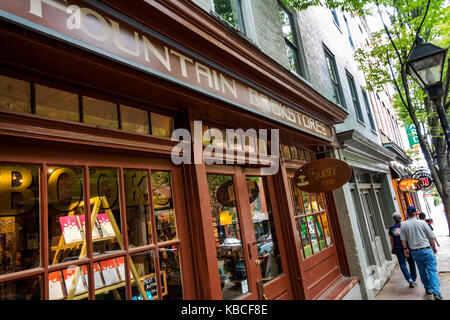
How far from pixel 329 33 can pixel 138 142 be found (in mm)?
8753

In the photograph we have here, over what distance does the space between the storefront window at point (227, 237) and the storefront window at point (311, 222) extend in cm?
165

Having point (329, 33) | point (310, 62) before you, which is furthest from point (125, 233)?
point (329, 33)

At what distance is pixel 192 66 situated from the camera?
2881 mm

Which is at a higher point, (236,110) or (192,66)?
(192,66)

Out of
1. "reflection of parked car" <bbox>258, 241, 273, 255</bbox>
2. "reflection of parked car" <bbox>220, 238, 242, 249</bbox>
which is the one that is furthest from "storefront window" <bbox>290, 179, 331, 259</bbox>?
"reflection of parked car" <bbox>220, 238, 242, 249</bbox>

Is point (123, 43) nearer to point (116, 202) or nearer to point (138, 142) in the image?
point (138, 142)

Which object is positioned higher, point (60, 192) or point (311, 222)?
point (60, 192)

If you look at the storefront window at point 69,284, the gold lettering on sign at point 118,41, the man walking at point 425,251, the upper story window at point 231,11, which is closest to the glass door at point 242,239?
the storefront window at point 69,284

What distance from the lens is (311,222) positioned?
5.46 m

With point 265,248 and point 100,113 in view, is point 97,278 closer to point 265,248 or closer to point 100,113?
point 100,113

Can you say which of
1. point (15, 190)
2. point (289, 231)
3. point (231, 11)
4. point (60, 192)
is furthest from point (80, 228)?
point (231, 11)

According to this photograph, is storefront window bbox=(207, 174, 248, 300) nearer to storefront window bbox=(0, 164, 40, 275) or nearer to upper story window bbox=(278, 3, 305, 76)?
storefront window bbox=(0, 164, 40, 275)

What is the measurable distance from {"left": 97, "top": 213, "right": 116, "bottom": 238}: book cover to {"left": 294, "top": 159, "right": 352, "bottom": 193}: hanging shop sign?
3073mm

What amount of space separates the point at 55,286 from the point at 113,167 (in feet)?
3.27
